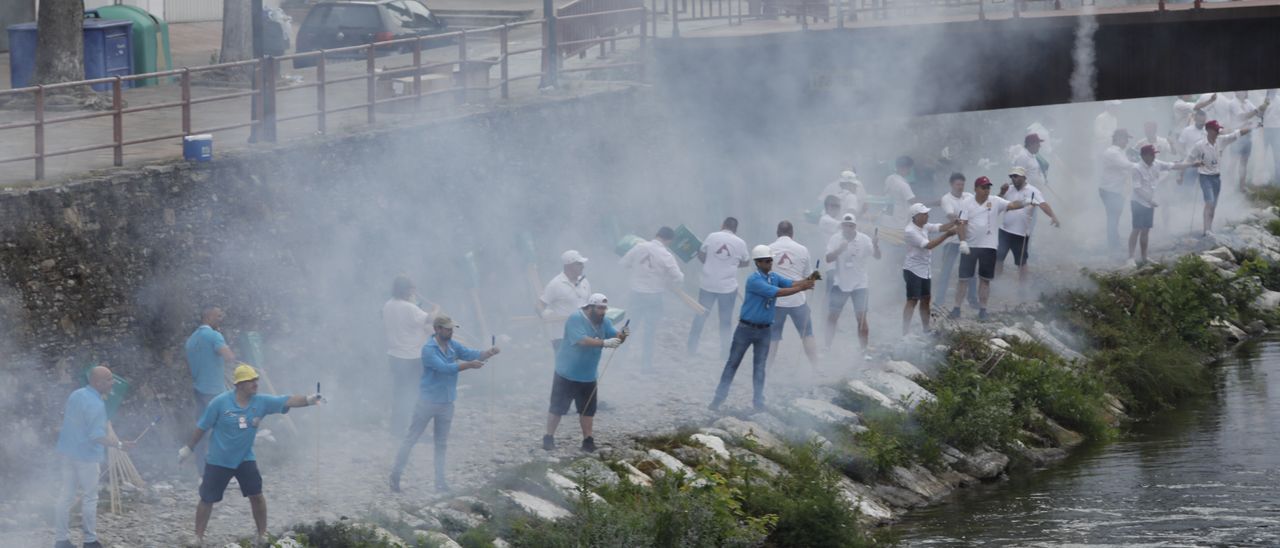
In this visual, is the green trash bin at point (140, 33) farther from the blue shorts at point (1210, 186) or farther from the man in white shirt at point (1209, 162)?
the blue shorts at point (1210, 186)

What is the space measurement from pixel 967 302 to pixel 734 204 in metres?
3.16

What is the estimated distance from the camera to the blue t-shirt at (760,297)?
1440 cm

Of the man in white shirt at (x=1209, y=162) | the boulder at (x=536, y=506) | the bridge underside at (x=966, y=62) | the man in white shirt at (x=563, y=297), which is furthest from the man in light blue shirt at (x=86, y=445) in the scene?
the man in white shirt at (x=1209, y=162)

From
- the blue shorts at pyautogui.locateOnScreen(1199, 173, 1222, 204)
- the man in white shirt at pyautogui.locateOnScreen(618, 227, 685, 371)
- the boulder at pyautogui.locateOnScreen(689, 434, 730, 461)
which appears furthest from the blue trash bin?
the blue shorts at pyautogui.locateOnScreen(1199, 173, 1222, 204)

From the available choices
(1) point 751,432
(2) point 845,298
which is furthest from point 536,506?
(2) point 845,298

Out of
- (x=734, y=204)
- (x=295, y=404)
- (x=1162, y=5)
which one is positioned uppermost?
(x=1162, y=5)

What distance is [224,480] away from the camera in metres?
11.0

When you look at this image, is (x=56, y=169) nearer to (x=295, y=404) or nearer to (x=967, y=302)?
(x=295, y=404)

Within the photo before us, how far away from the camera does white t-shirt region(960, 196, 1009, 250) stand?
692 inches

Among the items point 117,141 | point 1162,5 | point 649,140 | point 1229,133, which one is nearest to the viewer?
point 117,141

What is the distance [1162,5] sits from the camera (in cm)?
1869

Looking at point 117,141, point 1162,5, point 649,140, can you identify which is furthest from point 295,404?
point 1162,5

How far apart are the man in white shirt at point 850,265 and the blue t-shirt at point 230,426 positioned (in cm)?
662

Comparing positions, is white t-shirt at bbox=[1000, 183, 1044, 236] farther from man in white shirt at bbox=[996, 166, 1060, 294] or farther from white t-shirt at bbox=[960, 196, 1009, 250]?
white t-shirt at bbox=[960, 196, 1009, 250]
